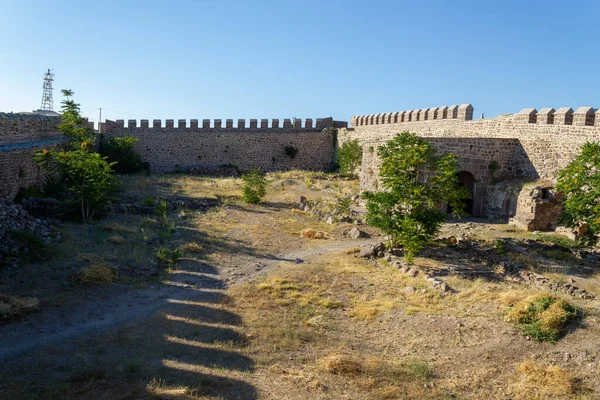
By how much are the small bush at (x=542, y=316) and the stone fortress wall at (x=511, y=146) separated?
7.74 metres

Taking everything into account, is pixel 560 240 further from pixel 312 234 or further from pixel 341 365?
pixel 341 365

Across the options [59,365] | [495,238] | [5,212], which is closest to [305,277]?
[59,365]

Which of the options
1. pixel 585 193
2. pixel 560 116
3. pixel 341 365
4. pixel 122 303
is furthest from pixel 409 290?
pixel 560 116

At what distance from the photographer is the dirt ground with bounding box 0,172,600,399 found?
657cm

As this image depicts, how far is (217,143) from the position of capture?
3167cm

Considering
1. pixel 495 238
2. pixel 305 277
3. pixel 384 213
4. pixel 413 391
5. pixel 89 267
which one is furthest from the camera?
pixel 495 238

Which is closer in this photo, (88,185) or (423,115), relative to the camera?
(88,185)

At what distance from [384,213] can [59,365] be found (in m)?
8.04

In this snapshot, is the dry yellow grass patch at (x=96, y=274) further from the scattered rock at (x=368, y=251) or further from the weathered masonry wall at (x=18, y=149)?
the weathered masonry wall at (x=18, y=149)

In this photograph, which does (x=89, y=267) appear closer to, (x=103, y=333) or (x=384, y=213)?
(x=103, y=333)

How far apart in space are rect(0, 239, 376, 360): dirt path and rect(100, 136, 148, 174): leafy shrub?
19.2 m

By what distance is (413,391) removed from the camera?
6570mm

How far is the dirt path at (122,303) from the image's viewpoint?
769 cm

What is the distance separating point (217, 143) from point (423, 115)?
1371cm
